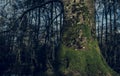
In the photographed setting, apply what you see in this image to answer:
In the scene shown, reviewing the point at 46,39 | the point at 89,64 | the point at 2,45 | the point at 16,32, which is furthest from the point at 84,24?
the point at 2,45

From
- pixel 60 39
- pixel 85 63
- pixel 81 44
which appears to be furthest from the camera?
pixel 60 39

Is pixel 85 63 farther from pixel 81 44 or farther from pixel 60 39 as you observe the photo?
pixel 60 39

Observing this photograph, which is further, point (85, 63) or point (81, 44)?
point (81, 44)

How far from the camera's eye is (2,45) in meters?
9.58

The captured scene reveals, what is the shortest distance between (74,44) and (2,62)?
443cm

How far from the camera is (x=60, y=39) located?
25.8 ft

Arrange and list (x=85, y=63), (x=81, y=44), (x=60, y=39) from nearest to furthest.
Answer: (x=85, y=63)
(x=81, y=44)
(x=60, y=39)

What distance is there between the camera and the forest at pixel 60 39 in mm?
5953

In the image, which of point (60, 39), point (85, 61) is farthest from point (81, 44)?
point (60, 39)

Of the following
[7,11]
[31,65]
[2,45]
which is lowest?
[31,65]

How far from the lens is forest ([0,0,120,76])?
5.95m

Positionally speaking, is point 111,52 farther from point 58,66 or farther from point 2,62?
point 58,66

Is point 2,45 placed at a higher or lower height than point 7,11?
lower

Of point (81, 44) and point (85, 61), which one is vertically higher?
point (81, 44)
